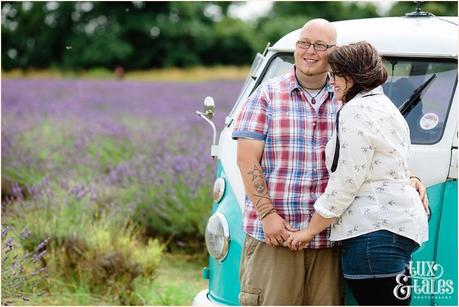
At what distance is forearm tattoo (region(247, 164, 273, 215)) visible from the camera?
4.01 m

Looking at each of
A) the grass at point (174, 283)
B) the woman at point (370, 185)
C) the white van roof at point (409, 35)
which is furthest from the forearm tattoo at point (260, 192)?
the grass at point (174, 283)

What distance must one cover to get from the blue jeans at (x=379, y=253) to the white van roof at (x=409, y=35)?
110cm

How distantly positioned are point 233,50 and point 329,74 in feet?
114

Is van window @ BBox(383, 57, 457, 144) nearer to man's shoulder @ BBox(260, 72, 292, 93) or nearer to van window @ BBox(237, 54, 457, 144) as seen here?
van window @ BBox(237, 54, 457, 144)

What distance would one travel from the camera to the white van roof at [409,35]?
4461 mm

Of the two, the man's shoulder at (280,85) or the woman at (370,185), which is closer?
the woman at (370,185)

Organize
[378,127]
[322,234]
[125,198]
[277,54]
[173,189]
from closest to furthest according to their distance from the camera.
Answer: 1. [378,127]
2. [322,234]
3. [277,54]
4. [173,189]
5. [125,198]

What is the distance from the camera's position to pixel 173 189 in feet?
25.2

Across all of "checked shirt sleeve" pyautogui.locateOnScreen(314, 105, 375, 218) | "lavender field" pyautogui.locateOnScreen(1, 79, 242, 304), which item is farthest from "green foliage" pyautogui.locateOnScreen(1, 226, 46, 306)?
"checked shirt sleeve" pyautogui.locateOnScreen(314, 105, 375, 218)

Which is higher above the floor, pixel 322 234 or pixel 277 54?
pixel 277 54

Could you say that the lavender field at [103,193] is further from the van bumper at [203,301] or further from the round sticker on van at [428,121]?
the round sticker on van at [428,121]

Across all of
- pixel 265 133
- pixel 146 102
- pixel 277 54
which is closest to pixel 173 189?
pixel 277 54

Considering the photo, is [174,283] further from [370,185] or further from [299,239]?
[370,185]

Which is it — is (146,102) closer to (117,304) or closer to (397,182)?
(117,304)
